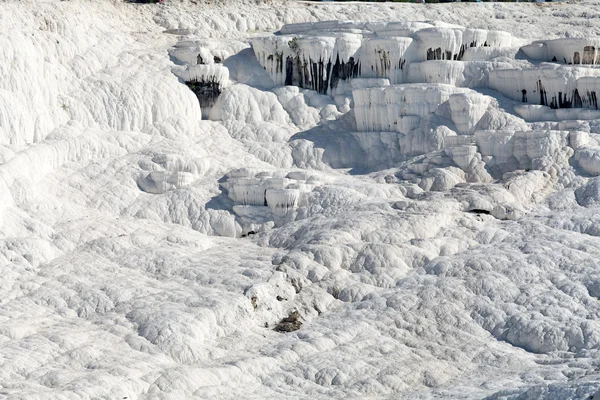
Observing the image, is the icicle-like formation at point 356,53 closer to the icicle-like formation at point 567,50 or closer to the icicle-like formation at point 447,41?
the icicle-like formation at point 447,41

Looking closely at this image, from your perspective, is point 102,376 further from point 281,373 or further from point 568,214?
point 568,214

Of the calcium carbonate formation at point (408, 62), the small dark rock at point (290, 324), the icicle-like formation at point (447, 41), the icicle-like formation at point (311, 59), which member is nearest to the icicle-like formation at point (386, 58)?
the calcium carbonate formation at point (408, 62)

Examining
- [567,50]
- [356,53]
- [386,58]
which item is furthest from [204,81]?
[567,50]

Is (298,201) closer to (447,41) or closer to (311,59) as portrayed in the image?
(311,59)

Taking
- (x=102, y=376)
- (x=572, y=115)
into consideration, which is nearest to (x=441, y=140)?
(x=572, y=115)

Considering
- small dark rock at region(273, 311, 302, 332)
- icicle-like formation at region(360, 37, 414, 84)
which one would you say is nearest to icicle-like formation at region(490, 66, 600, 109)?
icicle-like formation at region(360, 37, 414, 84)

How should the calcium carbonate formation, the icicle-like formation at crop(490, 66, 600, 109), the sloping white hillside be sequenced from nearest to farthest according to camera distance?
1. the sloping white hillside
2. the icicle-like formation at crop(490, 66, 600, 109)
3. the calcium carbonate formation

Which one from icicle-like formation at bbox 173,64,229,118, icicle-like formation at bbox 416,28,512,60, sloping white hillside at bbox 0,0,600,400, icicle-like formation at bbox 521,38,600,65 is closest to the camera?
sloping white hillside at bbox 0,0,600,400

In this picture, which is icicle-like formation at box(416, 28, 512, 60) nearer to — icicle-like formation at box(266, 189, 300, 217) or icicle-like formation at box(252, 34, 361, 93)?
icicle-like formation at box(252, 34, 361, 93)
